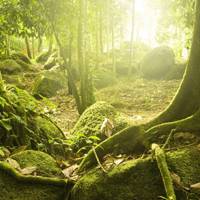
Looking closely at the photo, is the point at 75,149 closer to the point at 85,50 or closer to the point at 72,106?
the point at 85,50

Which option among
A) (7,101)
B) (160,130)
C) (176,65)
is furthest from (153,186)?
(176,65)

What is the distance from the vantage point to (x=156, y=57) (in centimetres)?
2058

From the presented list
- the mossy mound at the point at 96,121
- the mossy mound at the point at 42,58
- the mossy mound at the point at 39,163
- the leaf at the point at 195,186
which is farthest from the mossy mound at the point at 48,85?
the leaf at the point at 195,186

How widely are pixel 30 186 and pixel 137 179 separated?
102 cm

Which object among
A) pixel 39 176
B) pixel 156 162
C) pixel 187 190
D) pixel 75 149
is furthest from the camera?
pixel 75 149

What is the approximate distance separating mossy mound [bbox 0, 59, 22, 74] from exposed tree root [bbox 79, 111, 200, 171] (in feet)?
51.9

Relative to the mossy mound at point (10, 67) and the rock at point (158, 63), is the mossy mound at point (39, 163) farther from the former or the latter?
the rock at point (158, 63)

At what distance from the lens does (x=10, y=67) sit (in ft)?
62.8

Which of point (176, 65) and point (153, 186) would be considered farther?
point (176, 65)

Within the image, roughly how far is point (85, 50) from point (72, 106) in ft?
10.7

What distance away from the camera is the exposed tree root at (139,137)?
349 centimetres

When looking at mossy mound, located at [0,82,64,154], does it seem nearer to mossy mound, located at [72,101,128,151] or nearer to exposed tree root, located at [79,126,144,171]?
mossy mound, located at [72,101,128,151]

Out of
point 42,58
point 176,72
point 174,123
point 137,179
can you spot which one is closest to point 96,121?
point 174,123

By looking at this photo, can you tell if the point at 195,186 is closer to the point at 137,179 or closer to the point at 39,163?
the point at 137,179
